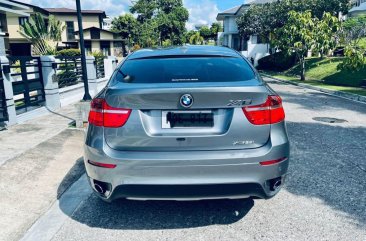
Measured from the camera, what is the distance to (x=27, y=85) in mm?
8859

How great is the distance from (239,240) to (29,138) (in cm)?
488

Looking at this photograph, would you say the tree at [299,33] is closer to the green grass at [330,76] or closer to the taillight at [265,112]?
the green grass at [330,76]

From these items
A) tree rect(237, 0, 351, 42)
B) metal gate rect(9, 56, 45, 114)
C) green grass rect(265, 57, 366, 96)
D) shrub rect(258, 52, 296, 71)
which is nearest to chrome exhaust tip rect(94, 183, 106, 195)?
metal gate rect(9, 56, 45, 114)

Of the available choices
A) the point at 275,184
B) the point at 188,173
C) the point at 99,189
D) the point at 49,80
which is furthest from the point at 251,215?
the point at 49,80

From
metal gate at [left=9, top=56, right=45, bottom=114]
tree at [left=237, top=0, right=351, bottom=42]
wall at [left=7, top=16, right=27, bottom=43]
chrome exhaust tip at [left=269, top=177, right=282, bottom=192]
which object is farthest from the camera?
wall at [left=7, top=16, right=27, bottom=43]

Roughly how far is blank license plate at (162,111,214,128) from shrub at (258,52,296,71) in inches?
1088

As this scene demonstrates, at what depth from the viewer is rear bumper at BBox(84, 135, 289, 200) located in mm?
2883

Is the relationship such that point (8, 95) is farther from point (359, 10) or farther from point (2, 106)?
point (359, 10)

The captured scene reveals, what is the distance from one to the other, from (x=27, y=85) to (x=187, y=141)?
7.45 metres

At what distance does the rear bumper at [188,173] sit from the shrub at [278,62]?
27.6 meters

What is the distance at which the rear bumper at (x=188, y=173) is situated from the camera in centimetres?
288

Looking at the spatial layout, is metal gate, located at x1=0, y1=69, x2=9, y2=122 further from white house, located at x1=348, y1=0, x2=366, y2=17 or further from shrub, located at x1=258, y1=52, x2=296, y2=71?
white house, located at x1=348, y1=0, x2=366, y2=17

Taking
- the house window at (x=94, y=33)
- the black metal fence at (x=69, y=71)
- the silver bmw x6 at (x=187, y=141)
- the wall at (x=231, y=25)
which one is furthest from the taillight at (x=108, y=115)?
the wall at (x=231, y=25)

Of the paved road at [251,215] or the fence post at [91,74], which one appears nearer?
the paved road at [251,215]
